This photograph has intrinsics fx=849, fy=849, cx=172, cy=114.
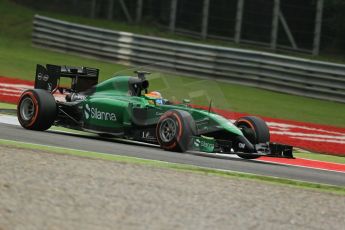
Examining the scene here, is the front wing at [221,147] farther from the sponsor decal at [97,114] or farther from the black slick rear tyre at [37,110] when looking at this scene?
the black slick rear tyre at [37,110]

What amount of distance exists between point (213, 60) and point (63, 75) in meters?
10.4

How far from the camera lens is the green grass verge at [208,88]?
39.2 feet

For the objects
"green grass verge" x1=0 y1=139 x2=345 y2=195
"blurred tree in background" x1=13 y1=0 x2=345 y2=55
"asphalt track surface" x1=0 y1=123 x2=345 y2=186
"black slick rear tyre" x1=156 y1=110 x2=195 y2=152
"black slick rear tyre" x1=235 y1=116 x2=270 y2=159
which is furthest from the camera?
"blurred tree in background" x1=13 y1=0 x2=345 y2=55

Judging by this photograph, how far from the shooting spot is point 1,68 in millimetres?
21578

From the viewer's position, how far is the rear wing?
42.2 ft

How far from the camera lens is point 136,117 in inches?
458

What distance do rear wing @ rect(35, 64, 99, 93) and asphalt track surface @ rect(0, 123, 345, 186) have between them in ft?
3.29

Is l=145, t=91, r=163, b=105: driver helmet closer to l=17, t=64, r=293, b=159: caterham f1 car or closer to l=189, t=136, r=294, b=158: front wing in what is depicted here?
l=17, t=64, r=293, b=159: caterham f1 car

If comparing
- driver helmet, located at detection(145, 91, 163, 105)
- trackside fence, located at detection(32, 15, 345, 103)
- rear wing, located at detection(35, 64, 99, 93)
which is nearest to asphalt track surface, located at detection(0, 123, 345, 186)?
driver helmet, located at detection(145, 91, 163, 105)

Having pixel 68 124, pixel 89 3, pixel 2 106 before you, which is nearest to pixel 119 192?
pixel 68 124

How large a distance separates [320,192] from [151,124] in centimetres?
331

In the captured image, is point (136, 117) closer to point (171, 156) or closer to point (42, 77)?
point (171, 156)

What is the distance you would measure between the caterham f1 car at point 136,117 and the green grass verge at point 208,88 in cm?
34

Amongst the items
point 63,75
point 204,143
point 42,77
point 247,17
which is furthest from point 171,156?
point 247,17
